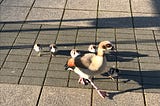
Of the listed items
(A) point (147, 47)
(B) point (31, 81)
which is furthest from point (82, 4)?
(B) point (31, 81)

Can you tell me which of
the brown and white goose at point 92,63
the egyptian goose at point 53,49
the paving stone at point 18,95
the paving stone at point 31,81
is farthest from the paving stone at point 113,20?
the paving stone at point 18,95

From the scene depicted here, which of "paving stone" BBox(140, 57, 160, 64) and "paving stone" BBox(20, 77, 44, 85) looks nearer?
"paving stone" BBox(20, 77, 44, 85)

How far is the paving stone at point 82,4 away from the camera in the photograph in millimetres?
10497

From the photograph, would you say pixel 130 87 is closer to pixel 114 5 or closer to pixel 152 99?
pixel 152 99


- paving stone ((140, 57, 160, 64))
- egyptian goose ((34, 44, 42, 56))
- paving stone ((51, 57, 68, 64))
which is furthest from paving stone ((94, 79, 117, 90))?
egyptian goose ((34, 44, 42, 56))

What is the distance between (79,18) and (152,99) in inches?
146

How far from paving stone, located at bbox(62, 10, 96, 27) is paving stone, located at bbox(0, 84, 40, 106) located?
9.52ft

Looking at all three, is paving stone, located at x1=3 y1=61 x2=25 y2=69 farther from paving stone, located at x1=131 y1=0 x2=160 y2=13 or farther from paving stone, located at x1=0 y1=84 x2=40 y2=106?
paving stone, located at x1=131 y1=0 x2=160 y2=13

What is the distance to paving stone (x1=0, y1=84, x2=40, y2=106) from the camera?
6734mm

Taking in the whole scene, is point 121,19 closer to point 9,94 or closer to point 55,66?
point 55,66

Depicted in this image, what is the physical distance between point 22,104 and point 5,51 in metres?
1.90

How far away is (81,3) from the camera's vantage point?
10.8m

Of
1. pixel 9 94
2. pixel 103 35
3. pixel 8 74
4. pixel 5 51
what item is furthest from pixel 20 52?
pixel 103 35

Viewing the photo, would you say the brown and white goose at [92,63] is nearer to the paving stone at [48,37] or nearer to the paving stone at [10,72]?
the paving stone at [10,72]
